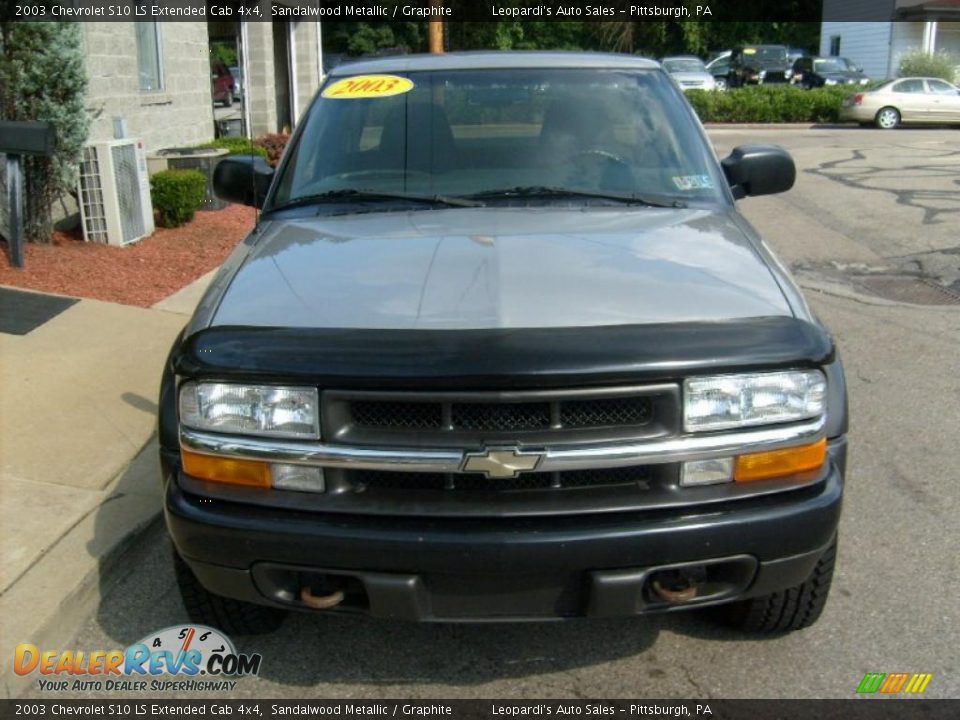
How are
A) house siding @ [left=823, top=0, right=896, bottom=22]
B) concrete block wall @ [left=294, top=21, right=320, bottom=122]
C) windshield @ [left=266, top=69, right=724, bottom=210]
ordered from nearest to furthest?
windshield @ [left=266, top=69, right=724, bottom=210] < concrete block wall @ [left=294, top=21, right=320, bottom=122] < house siding @ [left=823, top=0, right=896, bottom=22]

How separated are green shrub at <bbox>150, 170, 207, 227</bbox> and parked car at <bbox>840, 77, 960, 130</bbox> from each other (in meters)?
21.0

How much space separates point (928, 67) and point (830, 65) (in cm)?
308

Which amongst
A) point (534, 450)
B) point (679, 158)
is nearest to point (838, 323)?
point (679, 158)

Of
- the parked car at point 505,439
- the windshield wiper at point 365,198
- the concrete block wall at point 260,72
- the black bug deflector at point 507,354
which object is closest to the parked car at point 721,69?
the concrete block wall at point 260,72

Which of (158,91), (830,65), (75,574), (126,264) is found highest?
(830,65)

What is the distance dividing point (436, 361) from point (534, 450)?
338 millimetres

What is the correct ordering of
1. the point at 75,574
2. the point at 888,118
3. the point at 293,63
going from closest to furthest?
the point at 75,574 < the point at 293,63 < the point at 888,118

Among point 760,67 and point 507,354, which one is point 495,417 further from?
point 760,67

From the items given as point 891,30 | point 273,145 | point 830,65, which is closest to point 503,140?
point 273,145

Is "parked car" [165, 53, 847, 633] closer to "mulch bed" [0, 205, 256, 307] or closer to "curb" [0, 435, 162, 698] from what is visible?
"curb" [0, 435, 162, 698]

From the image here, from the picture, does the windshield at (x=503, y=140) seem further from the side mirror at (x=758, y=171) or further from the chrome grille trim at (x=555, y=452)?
the chrome grille trim at (x=555, y=452)

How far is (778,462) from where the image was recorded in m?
2.76

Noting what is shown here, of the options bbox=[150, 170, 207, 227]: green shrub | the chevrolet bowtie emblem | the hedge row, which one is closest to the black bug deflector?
the chevrolet bowtie emblem

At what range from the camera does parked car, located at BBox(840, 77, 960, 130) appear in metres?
25.9
